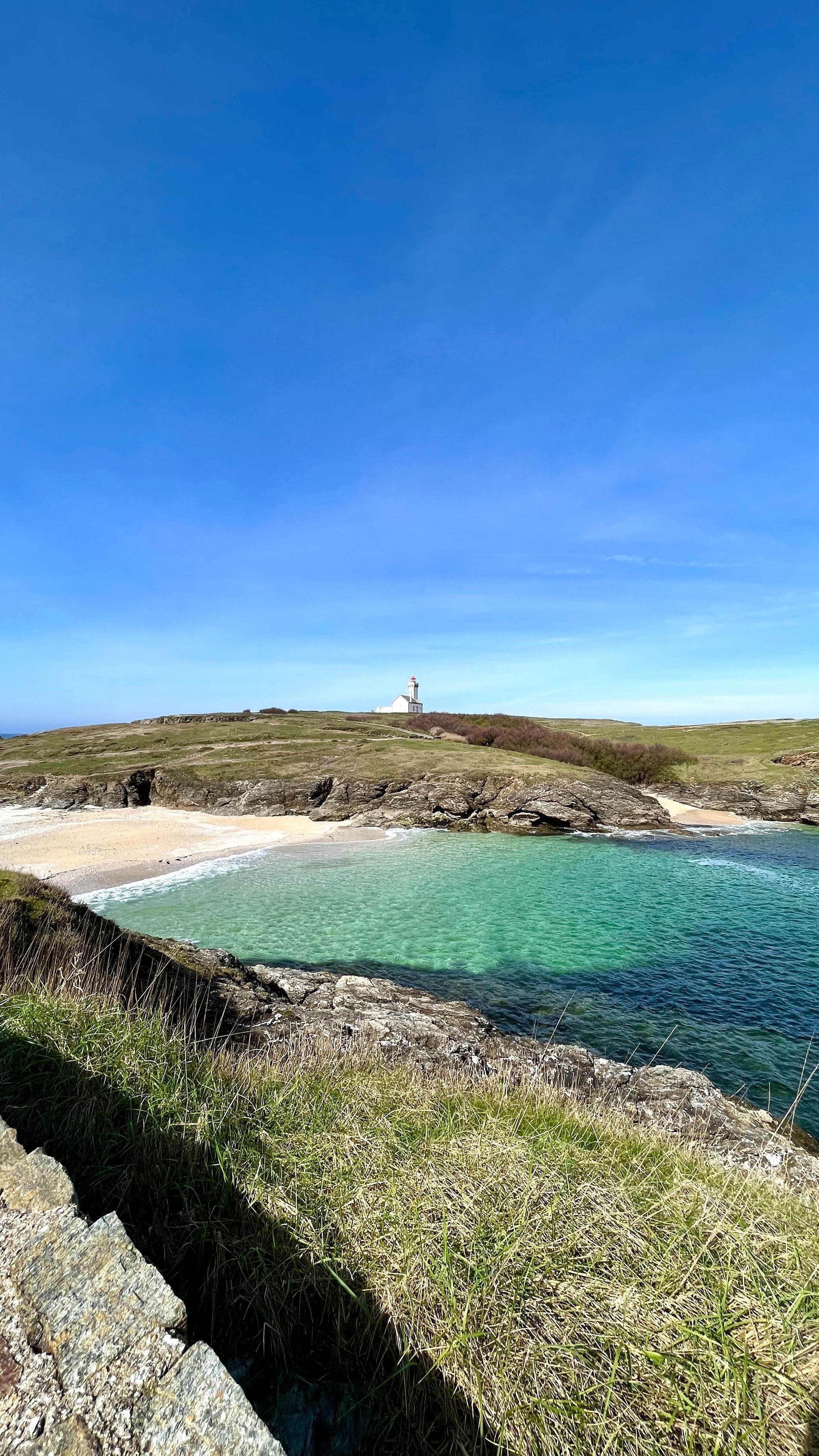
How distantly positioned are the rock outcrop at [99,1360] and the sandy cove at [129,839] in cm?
2539

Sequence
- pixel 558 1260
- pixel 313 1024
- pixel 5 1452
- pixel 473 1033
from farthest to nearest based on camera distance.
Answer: pixel 473 1033 → pixel 313 1024 → pixel 558 1260 → pixel 5 1452

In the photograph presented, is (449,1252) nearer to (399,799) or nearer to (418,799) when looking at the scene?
(418,799)

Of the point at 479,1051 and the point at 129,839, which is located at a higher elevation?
the point at 479,1051

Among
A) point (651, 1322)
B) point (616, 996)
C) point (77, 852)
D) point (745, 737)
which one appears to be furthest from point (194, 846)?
point (745, 737)

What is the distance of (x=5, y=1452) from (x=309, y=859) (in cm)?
3159

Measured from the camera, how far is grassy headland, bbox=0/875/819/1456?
2.83 metres

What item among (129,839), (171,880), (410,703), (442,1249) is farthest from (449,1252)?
(410,703)

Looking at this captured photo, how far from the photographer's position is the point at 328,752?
6112cm

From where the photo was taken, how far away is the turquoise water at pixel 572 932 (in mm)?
13086

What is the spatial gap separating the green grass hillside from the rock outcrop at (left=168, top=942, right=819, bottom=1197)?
3841cm

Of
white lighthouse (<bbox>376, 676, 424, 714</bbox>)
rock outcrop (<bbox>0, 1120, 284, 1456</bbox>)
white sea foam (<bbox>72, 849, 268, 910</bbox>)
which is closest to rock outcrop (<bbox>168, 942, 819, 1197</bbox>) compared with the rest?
rock outcrop (<bbox>0, 1120, 284, 1456</bbox>)

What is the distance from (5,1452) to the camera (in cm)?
187

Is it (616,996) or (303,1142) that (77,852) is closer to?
(616,996)

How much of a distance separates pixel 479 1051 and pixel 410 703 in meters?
113
